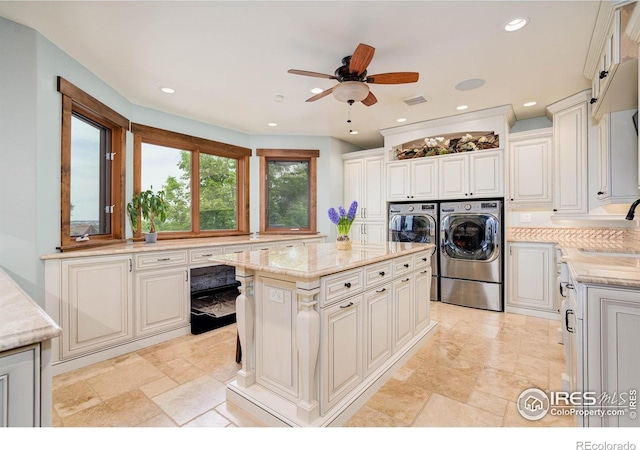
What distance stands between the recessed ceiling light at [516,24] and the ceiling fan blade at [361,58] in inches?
39.0

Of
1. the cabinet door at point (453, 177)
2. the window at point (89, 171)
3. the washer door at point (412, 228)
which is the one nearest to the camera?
the window at point (89, 171)

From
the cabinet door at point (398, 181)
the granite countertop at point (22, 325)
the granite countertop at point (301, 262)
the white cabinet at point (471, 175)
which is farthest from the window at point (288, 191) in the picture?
the granite countertop at point (22, 325)

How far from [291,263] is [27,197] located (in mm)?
2021

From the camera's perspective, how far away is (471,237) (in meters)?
3.86

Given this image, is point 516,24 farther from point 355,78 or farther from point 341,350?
point 341,350

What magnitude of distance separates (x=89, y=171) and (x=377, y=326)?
3.04 m

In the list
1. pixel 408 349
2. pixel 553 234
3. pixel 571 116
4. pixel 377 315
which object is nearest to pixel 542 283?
pixel 553 234

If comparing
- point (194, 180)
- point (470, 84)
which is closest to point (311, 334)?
point (470, 84)

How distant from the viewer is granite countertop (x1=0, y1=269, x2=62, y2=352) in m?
0.79

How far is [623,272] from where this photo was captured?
146 cm

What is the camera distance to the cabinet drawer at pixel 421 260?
2650mm

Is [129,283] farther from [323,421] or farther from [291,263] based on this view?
[323,421]

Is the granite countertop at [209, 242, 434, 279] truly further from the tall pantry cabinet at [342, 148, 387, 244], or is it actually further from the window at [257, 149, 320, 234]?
the window at [257, 149, 320, 234]

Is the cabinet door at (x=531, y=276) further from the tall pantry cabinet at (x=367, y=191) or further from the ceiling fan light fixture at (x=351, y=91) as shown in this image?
the ceiling fan light fixture at (x=351, y=91)
